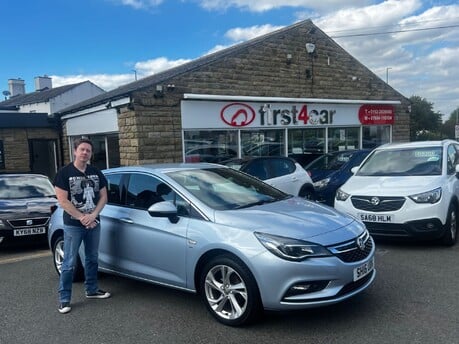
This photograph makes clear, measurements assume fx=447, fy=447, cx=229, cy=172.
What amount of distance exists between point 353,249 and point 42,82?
30383 millimetres

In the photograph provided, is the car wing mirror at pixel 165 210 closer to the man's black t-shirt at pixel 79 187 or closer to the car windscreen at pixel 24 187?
the man's black t-shirt at pixel 79 187

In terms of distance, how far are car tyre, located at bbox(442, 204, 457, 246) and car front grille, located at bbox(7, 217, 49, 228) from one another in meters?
6.41

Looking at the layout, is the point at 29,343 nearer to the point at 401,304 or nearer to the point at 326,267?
the point at 326,267

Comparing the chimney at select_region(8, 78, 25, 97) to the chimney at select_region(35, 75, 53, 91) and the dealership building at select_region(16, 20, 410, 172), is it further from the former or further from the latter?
the dealership building at select_region(16, 20, 410, 172)

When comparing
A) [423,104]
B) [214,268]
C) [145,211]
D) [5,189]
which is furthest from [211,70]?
[423,104]

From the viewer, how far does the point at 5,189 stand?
28.3ft

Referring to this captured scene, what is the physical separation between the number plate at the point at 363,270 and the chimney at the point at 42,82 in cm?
3003

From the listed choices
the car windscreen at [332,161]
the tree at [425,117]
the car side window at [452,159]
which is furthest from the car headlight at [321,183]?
the tree at [425,117]

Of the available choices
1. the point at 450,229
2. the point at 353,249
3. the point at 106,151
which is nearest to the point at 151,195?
the point at 353,249

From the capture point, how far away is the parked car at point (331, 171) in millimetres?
10219

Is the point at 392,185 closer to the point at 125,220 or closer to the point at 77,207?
the point at 125,220

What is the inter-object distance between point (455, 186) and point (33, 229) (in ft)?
22.7

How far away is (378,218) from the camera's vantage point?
252 inches

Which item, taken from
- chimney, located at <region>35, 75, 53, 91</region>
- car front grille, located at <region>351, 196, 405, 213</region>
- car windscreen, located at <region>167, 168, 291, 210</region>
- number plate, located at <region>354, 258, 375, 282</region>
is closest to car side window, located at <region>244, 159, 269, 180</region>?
car front grille, located at <region>351, 196, 405, 213</region>
